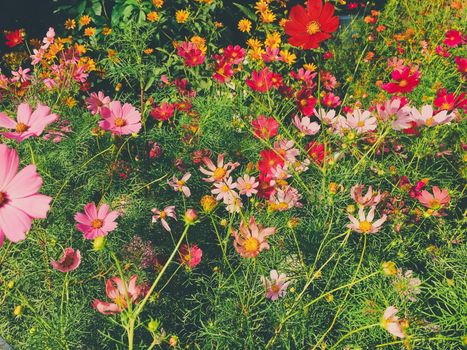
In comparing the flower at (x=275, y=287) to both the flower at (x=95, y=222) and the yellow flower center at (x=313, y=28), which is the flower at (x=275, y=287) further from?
the yellow flower center at (x=313, y=28)

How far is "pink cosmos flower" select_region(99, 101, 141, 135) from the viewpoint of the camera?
990mm

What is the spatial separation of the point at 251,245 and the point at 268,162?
37 centimetres

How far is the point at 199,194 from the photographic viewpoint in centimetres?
147

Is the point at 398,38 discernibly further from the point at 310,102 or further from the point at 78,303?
the point at 78,303

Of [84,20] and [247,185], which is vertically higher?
[84,20]

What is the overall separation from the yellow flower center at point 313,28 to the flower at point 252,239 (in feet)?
1.60

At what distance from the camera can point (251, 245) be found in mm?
900

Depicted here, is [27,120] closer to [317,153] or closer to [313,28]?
[313,28]

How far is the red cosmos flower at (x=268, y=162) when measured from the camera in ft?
3.88

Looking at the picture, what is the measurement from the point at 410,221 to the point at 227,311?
732 millimetres

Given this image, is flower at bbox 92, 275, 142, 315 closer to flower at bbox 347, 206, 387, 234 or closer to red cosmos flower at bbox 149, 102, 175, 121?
flower at bbox 347, 206, 387, 234

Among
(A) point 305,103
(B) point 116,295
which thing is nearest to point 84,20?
(A) point 305,103

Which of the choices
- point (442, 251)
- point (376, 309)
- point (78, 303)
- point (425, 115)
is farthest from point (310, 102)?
point (78, 303)

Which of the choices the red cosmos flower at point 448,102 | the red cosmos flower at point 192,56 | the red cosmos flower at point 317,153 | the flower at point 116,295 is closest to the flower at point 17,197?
the flower at point 116,295
